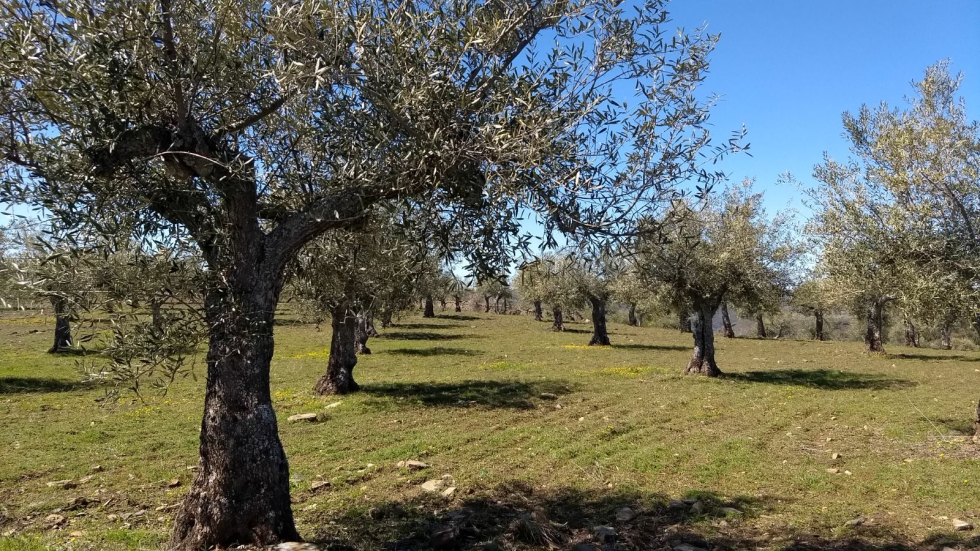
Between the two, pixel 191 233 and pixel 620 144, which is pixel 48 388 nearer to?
pixel 191 233

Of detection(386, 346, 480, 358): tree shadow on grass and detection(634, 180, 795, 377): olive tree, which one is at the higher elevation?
detection(634, 180, 795, 377): olive tree

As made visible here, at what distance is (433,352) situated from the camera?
38438mm

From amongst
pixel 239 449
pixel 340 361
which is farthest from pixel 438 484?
pixel 340 361

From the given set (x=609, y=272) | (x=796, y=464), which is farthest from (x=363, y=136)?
(x=796, y=464)

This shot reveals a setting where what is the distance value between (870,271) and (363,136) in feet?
44.6

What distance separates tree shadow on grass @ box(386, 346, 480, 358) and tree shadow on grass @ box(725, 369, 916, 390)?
51.8 feet

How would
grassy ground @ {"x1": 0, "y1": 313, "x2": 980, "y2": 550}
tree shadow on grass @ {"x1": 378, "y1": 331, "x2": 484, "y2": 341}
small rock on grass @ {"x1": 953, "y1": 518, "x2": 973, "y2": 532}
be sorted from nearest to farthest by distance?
small rock on grass @ {"x1": 953, "y1": 518, "x2": 973, "y2": 532}
grassy ground @ {"x1": 0, "y1": 313, "x2": 980, "y2": 550}
tree shadow on grass @ {"x1": 378, "y1": 331, "x2": 484, "y2": 341}

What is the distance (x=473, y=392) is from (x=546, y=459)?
9390mm

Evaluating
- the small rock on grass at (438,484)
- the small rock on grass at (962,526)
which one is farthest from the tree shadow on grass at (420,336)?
the small rock on grass at (962,526)

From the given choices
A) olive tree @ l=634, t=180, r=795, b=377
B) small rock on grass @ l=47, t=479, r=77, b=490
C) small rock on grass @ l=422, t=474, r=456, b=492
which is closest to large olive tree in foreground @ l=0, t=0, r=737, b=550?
small rock on grass @ l=422, t=474, r=456, b=492

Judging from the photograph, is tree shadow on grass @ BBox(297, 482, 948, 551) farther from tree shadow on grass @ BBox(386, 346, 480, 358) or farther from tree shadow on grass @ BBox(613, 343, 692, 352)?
tree shadow on grass @ BBox(613, 343, 692, 352)

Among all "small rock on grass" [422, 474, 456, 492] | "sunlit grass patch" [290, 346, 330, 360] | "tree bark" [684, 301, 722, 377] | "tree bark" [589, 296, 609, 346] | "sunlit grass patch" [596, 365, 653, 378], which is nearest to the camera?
"small rock on grass" [422, 474, 456, 492]

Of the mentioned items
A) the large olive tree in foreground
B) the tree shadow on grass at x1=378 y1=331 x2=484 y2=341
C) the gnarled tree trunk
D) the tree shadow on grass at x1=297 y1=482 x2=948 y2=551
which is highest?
the large olive tree in foreground

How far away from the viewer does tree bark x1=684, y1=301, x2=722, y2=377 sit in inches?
1097
